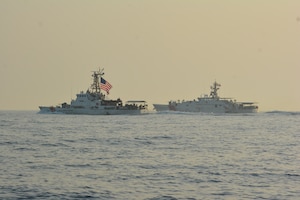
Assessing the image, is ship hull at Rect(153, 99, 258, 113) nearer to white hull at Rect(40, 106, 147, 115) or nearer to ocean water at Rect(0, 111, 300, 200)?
white hull at Rect(40, 106, 147, 115)

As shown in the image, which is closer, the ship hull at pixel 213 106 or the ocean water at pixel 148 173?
the ocean water at pixel 148 173

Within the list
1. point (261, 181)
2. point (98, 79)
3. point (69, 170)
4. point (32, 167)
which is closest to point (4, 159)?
point (32, 167)

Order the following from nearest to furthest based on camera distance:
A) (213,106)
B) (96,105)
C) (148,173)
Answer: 1. (148,173)
2. (96,105)
3. (213,106)

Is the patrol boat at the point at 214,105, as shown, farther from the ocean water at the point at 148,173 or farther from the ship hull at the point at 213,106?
the ocean water at the point at 148,173

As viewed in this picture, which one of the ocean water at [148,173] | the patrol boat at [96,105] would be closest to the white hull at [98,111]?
the patrol boat at [96,105]

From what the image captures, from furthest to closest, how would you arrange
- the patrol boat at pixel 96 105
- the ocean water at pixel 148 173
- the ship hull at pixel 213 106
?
1. the ship hull at pixel 213 106
2. the patrol boat at pixel 96 105
3. the ocean water at pixel 148 173

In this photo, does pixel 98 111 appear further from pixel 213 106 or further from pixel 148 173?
pixel 148 173

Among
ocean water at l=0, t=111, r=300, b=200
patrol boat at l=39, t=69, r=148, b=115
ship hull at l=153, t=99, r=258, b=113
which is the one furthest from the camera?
ship hull at l=153, t=99, r=258, b=113

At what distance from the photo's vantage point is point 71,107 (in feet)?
527

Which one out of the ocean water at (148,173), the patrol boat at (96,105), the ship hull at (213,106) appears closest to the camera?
the ocean water at (148,173)

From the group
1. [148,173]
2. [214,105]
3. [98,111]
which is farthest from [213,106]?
[148,173]

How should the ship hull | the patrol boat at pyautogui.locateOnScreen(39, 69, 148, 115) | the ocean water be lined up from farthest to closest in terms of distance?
the ship hull, the patrol boat at pyautogui.locateOnScreen(39, 69, 148, 115), the ocean water

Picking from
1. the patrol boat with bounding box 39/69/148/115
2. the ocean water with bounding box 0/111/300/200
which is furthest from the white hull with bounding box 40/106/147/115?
the ocean water with bounding box 0/111/300/200

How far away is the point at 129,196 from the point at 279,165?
14068mm
